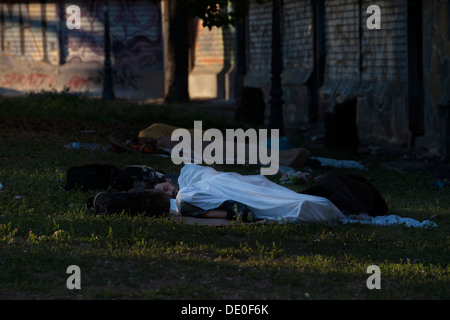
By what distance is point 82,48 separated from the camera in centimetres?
3038

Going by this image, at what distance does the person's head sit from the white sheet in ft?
1.10

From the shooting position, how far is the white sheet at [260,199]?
805 centimetres

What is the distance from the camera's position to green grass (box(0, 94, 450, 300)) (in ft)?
18.8

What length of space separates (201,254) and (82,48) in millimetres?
24848

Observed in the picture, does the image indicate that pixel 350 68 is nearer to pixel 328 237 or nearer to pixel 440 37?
pixel 440 37

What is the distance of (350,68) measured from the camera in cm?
1931

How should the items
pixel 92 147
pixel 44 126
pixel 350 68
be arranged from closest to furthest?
pixel 92 147, pixel 44 126, pixel 350 68

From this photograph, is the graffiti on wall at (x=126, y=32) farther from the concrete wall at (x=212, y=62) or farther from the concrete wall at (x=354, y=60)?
the concrete wall at (x=354, y=60)

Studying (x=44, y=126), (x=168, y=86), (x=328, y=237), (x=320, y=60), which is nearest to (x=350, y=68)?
(x=320, y=60)

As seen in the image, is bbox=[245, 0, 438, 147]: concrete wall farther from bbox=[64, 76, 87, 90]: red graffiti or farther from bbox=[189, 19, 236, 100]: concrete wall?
bbox=[64, 76, 87, 90]: red graffiti

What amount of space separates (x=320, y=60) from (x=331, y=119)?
6510mm

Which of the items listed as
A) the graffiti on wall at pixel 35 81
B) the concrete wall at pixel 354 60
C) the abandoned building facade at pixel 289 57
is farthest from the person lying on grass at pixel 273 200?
the graffiti on wall at pixel 35 81

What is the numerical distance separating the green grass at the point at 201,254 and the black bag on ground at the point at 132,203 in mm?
161

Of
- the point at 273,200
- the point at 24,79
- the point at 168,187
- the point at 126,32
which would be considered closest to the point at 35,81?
the point at 24,79
